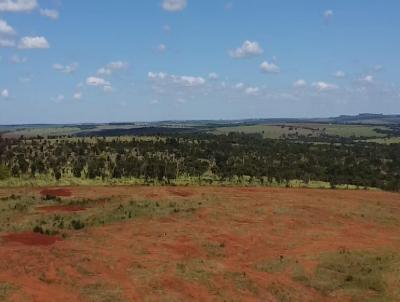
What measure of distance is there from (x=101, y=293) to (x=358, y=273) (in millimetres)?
12829

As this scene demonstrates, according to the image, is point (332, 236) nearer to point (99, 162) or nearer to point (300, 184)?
point (300, 184)

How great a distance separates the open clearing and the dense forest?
19426 millimetres

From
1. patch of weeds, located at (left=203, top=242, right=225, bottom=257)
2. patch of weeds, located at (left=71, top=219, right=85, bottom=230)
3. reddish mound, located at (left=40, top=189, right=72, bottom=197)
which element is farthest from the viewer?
reddish mound, located at (left=40, top=189, right=72, bottom=197)

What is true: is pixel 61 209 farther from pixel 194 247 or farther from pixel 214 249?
pixel 214 249

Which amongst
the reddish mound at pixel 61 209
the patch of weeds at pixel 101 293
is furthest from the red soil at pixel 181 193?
the patch of weeds at pixel 101 293

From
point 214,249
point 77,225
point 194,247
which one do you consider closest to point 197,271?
point 214,249

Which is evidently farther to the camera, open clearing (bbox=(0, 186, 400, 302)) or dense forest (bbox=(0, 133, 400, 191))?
dense forest (bbox=(0, 133, 400, 191))

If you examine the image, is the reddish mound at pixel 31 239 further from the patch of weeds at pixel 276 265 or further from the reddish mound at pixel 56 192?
the reddish mound at pixel 56 192

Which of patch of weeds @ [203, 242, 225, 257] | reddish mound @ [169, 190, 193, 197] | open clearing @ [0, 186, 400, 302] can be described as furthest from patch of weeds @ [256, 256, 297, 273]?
reddish mound @ [169, 190, 193, 197]

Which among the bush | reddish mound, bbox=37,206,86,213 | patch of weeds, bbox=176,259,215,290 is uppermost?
the bush

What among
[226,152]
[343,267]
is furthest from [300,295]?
Answer: [226,152]

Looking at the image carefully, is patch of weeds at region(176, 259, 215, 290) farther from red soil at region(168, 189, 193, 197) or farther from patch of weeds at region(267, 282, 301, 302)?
red soil at region(168, 189, 193, 197)

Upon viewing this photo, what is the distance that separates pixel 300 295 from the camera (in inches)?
968

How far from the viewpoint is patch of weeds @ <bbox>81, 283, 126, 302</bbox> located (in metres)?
22.7
